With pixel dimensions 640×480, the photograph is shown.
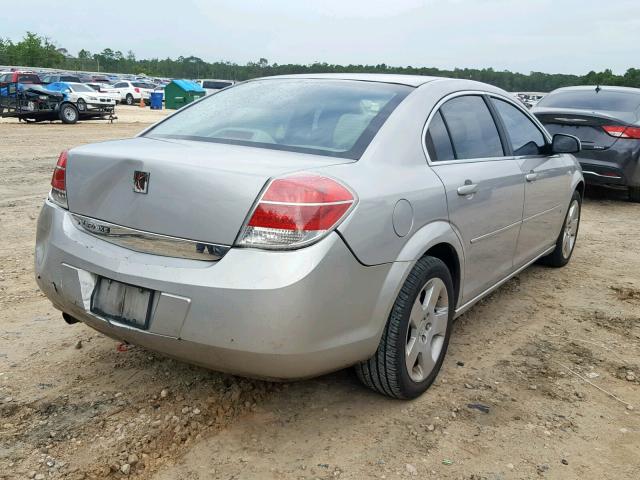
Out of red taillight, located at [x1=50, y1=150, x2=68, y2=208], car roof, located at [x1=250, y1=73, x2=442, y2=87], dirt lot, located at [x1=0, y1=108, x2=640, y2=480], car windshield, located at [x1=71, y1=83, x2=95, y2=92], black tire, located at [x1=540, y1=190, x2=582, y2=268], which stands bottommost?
dirt lot, located at [x1=0, y1=108, x2=640, y2=480]

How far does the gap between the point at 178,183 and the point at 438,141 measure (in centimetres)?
146

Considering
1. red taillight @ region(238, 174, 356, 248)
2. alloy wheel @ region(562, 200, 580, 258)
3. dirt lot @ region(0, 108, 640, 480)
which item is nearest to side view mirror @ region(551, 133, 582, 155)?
alloy wheel @ region(562, 200, 580, 258)

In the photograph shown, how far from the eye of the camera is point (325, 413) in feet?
9.57

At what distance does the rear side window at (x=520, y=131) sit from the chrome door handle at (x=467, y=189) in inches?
34.7

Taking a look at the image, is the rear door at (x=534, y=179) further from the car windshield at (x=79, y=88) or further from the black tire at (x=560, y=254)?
the car windshield at (x=79, y=88)

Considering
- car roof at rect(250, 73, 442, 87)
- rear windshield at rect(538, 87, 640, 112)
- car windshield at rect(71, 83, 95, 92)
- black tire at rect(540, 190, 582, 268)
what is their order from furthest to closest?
car windshield at rect(71, 83, 95, 92)
rear windshield at rect(538, 87, 640, 112)
black tire at rect(540, 190, 582, 268)
car roof at rect(250, 73, 442, 87)

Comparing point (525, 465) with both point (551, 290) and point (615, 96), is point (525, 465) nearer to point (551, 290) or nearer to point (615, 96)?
point (551, 290)

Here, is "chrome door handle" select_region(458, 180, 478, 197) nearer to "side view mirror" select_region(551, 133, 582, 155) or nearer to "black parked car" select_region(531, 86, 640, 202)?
"side view mirror" select_region(551, 133, 582, 155)

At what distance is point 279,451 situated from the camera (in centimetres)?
260

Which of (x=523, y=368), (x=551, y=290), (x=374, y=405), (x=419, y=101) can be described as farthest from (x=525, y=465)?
(x=551, y=290)

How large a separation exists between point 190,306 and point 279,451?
0.78 meters

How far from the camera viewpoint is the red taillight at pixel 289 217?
7.55ft

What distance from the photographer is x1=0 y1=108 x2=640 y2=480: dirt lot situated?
251 cm

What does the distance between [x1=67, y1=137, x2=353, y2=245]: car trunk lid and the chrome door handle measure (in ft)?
2.78
